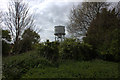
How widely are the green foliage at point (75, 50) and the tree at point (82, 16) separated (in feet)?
11.4

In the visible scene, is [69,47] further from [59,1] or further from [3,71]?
[3,71]

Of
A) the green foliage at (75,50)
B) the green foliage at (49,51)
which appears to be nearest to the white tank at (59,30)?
the green foliage at (75,50)

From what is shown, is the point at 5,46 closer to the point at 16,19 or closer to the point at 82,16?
the point at 16,19

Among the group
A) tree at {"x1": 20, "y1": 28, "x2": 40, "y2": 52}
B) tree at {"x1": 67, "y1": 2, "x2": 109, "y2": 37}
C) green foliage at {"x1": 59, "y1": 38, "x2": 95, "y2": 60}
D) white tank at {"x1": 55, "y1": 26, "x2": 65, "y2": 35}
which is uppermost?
tree at {"x1": 67, "y1": 2, "x2": 109, "y2": 37}

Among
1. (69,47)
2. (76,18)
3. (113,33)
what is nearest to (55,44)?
(69,47)

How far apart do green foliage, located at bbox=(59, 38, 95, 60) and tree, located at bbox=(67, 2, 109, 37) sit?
3.47 metres

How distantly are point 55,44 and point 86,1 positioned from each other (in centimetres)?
571

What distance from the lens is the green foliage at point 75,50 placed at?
4695 millimetres

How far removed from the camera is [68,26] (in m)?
9.55

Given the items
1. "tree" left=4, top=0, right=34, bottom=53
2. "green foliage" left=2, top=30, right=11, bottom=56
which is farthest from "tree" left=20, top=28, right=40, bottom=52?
"green foliage" left=2, top=30, right=11, bottom=56

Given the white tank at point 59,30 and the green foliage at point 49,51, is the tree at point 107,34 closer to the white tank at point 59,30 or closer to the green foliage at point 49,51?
the green foliage at point 49,51

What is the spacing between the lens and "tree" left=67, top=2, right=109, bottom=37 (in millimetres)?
8375

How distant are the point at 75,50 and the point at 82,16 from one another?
502 centimetres

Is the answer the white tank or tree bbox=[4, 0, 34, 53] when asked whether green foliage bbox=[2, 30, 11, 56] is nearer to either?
tree bbox=[4, 0, 34, 53]
